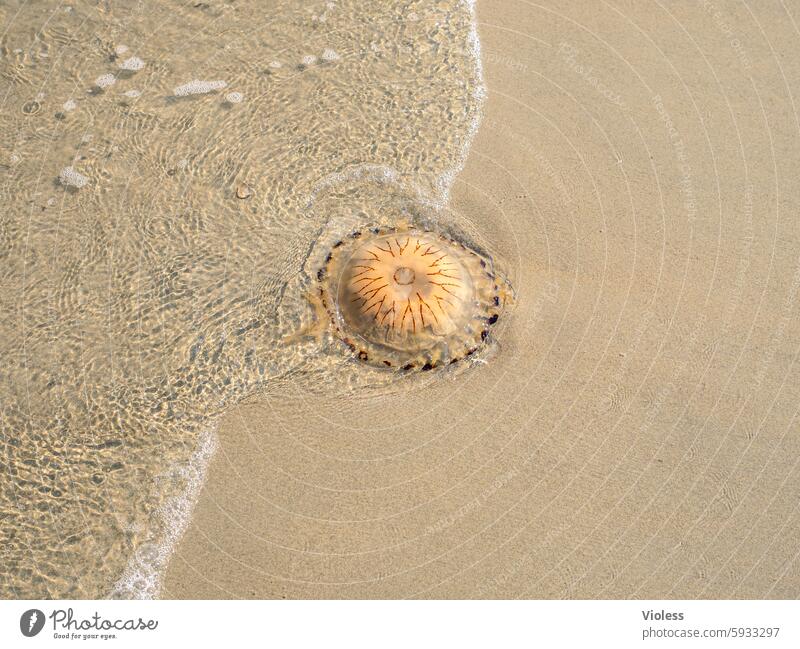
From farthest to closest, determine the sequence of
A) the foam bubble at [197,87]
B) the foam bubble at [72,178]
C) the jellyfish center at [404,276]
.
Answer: the foam bubble at [197,87] < the foam bubble at [72,178] < the jellyfish center at [404,276]

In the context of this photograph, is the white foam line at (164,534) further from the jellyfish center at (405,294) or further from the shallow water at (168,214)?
the jellyfish center at (405,294)

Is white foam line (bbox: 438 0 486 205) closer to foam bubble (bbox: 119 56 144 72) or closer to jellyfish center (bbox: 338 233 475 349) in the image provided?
jellyfish center (bbox: 338 233 475 349)

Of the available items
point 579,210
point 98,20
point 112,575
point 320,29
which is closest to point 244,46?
point 320,29

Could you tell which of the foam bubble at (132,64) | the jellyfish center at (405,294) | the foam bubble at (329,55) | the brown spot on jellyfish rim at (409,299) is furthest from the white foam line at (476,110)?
the foam bubble at (132,64)

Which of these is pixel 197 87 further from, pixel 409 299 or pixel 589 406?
pixel 589 406
